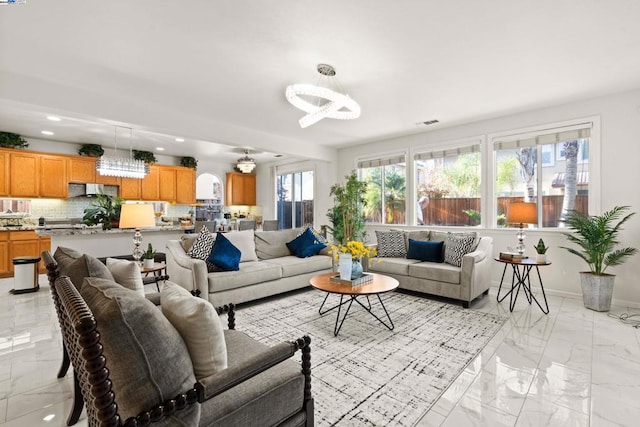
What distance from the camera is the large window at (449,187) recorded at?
5316 millimetres

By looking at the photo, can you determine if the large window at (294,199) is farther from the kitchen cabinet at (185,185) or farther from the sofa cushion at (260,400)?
→ the sofa cushion at (260,400)

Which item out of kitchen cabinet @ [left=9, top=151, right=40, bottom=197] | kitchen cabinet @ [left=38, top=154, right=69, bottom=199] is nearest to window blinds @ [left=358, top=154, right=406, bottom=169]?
kitchen cabinet @ [left=38, top=154, right=69, bottom=199]

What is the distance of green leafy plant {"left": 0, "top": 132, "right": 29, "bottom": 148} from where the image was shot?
221 inches

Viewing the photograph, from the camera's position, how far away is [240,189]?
923 centimetres

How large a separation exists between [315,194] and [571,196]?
16.1ft

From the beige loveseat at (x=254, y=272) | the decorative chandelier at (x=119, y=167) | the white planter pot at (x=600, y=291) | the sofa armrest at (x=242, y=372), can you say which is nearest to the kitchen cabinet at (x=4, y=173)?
the decorative chandelier at (x=119, y=167)

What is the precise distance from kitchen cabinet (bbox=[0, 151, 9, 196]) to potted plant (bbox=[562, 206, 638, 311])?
9178 mm

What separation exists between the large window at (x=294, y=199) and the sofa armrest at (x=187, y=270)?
14.4 ft

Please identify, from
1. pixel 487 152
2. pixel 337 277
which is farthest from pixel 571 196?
pixel 337 277

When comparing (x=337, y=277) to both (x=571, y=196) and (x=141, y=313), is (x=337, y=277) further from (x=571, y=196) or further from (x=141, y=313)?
(x=571, y=196)

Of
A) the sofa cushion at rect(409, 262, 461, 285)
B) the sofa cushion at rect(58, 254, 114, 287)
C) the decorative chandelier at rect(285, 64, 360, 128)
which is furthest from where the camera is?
the sofa cushion at rect(409, 262, 461, 285)

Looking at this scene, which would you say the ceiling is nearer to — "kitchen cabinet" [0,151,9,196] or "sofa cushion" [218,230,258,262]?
"kitchen cabinet" [0,151,9,196]

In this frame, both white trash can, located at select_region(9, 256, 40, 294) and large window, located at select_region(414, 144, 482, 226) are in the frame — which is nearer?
white trash can, located at select_region(9, 256, 40, 294)

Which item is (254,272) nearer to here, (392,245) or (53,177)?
(392,245)
